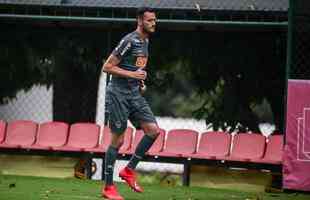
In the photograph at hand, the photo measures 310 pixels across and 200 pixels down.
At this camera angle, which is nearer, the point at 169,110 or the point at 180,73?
the point at 180,73

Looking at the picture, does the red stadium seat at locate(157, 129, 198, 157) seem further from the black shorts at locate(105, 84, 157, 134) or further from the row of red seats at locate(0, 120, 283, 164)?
the black shorts at locate(105, 84, 157, 134)

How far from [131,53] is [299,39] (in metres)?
4.21

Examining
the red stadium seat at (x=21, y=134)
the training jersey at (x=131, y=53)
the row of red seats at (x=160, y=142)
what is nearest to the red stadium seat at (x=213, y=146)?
the row of red seats at (x=160, y=142)

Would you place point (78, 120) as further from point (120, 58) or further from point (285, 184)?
point (120, 58)

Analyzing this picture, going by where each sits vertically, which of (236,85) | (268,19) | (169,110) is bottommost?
(169,110)

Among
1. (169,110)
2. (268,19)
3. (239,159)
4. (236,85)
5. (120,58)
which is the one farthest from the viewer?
(169,110)

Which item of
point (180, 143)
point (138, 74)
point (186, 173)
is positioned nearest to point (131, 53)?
point (138, 74)

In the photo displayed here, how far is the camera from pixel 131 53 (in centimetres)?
995

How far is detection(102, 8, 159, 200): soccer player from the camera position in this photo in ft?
32.4

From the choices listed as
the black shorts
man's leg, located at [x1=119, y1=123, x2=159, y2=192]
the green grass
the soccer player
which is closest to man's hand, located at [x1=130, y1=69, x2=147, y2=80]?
the soccer player

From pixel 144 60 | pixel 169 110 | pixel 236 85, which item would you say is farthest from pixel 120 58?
pixel 169 110

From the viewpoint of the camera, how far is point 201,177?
13594mm

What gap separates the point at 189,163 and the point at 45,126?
239 cm

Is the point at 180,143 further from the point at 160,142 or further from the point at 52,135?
the point at 52,135
